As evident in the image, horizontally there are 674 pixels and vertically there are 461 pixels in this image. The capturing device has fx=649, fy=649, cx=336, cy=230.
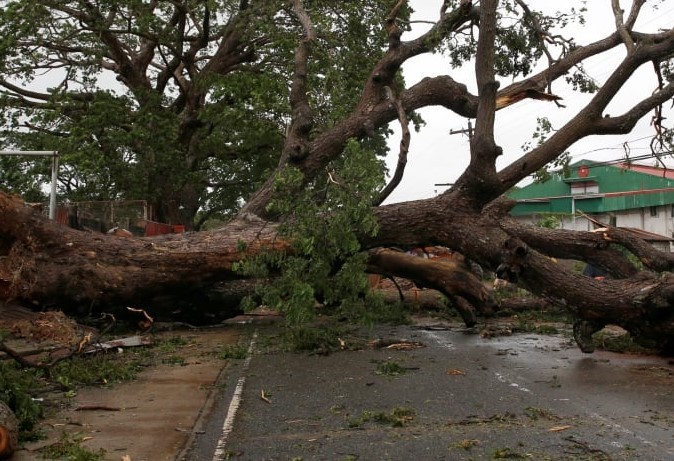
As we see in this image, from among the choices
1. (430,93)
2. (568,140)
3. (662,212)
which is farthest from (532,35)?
(662,212)

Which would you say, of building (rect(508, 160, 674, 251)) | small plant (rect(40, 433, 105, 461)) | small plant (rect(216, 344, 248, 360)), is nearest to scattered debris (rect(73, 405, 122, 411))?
small plant (rect(40, 433, 105, 461))

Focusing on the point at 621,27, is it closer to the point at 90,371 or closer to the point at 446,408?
the point at 446,408

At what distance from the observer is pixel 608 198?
32.8 m

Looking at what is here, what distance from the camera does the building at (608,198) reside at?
30.6 meters

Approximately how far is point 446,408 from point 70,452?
9.43 ft

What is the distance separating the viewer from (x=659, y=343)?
764 centimetres

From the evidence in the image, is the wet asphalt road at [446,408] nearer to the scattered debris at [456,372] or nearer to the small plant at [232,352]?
the scattered debris at [456,372]

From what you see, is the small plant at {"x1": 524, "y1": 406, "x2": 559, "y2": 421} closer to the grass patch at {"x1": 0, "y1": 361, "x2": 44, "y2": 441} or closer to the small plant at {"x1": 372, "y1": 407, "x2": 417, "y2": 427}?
the small plant at {"x1": 372, "y1": 407, "x2": 417, "y2": 427}

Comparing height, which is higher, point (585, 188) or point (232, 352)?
point (585, 188)

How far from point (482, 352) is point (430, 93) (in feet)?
17.0

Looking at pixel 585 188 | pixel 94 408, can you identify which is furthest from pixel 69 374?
pixel 585 188

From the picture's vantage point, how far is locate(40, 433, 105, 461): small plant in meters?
4.14

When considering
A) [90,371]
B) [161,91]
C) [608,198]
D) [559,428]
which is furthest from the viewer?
[608,198]

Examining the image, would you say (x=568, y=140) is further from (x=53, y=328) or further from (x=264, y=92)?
(x=264, y=92)
